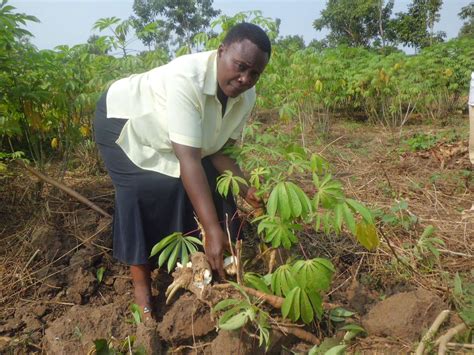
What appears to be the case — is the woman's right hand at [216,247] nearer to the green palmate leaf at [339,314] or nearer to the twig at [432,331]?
the green palmate leaf at [339,314]

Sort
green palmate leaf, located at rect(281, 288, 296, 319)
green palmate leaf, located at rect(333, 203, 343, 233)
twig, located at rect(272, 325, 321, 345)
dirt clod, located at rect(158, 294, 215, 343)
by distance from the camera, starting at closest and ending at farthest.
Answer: green palmate leaf, located at rect(333, 203, 343, 233), green palmate leaf, located at rect(281, 288, 296, 319), twig, located at rect(272, 325, 321, 345), dirt clod, located at rect(158, 294, 215, 343)

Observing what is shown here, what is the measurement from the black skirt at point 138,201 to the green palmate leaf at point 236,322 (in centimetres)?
49

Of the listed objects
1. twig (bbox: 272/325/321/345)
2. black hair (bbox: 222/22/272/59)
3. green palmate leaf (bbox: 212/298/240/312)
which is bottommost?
twig (bbox: 272/325/321/345)

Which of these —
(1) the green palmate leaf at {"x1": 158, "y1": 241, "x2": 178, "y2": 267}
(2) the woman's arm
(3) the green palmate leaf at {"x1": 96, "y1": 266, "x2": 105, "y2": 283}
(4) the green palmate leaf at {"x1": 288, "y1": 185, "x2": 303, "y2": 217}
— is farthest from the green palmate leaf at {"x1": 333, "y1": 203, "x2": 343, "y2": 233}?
(3) the green palmate leaf at {"x1": 96, "y1": 266, "x2": 105, "y2": 283}

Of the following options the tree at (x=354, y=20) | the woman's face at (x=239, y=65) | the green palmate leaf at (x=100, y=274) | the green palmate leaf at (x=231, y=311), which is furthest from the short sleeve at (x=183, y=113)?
the tree at (x=354, y=20)

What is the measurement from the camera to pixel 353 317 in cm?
187

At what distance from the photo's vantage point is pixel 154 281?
2184mm

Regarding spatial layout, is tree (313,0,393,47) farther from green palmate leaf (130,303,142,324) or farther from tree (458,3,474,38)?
green palmate leaf (130,303,142,324)

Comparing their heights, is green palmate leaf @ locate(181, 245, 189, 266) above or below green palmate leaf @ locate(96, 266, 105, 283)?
above

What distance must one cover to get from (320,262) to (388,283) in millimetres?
911

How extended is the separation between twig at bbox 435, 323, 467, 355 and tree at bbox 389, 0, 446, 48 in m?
17.5

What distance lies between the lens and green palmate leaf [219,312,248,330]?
4.95 feet

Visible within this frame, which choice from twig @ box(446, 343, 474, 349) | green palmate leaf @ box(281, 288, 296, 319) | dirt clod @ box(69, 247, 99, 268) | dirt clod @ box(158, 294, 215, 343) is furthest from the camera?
dirt clod @ box(69, 247, 99, 268)

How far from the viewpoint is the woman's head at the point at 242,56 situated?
1545mm
